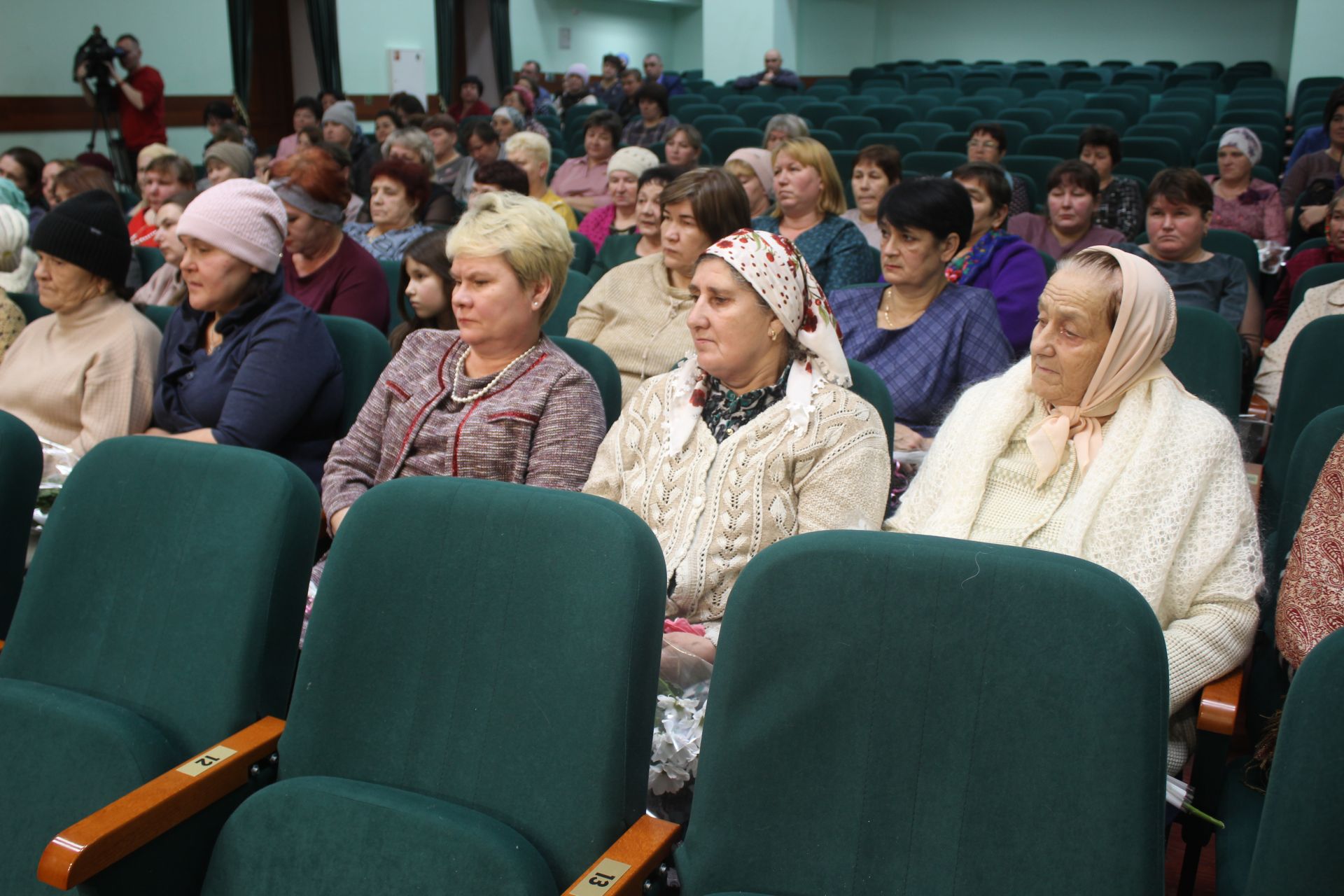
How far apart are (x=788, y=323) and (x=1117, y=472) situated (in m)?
0.58

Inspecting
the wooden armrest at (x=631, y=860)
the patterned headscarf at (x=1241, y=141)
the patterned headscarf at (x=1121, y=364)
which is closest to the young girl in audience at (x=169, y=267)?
the patterned headscarf at (x=1121, y=364)

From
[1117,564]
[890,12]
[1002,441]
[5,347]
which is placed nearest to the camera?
[1117,564]

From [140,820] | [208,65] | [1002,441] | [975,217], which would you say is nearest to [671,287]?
→ [975,217]

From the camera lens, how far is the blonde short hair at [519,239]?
7.14 feet

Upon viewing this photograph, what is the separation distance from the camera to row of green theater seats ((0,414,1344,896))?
1101 millimetres

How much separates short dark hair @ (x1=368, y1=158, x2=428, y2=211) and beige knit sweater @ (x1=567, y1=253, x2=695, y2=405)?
4.43ft

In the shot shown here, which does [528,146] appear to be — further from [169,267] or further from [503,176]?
[169,267]

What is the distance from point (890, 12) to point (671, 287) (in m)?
15.4

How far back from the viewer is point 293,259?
137 inches

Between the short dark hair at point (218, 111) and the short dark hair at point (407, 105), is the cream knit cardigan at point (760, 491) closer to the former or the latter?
the short dark hair at point (407, 105)

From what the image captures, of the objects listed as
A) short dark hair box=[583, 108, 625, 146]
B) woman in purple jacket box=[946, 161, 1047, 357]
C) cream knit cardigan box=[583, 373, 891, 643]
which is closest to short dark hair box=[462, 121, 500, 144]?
short dark hair box=[583, 108, 625, 146]

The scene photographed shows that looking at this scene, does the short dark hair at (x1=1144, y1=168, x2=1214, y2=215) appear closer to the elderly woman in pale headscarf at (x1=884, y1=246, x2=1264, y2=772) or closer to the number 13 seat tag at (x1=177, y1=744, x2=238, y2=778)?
the elderly woman in pale headscarf at (x1=884, y1=246, x2=1264, y2=772)

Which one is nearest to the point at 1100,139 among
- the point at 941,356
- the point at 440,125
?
the point at 941,356

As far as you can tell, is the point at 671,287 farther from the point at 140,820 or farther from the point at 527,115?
the point at 527,115
